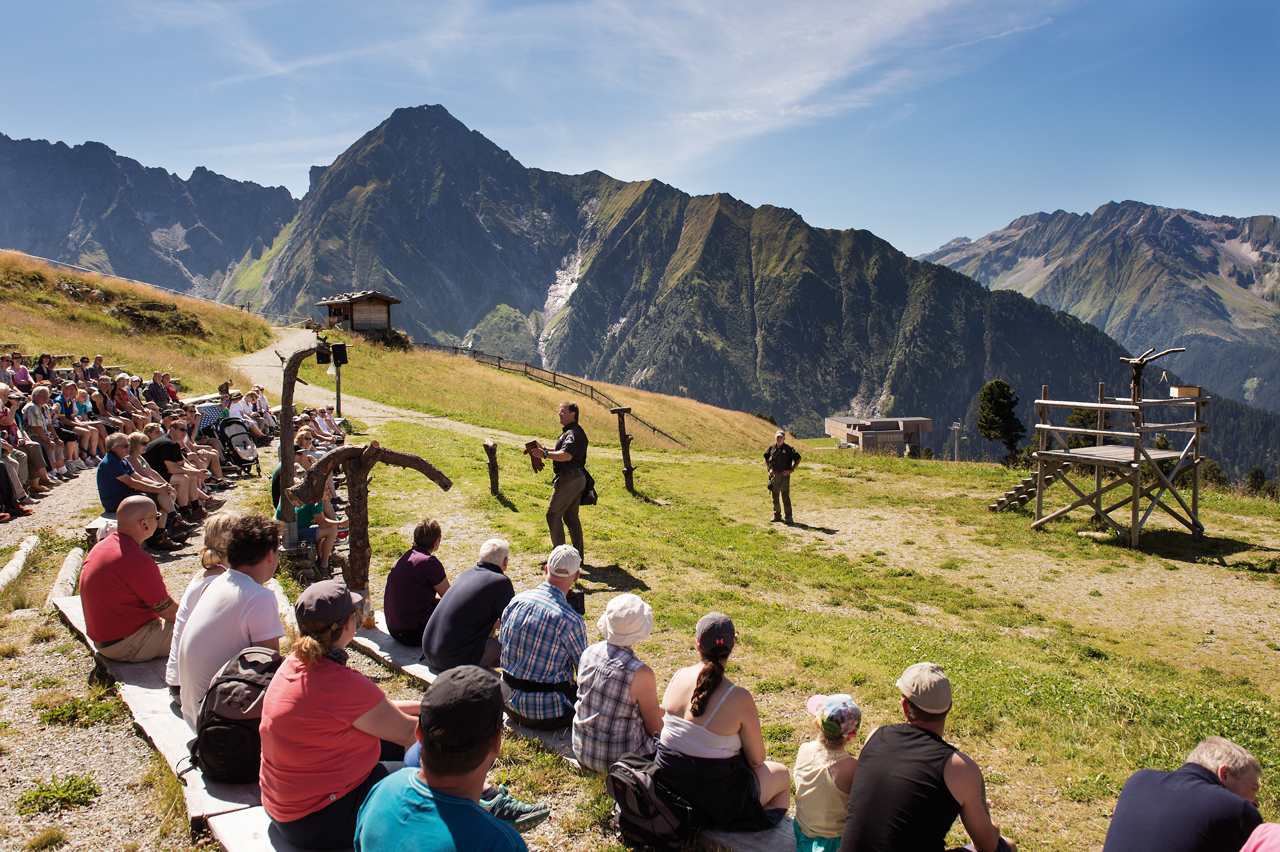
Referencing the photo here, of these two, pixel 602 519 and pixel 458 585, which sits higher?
pixel 458 585

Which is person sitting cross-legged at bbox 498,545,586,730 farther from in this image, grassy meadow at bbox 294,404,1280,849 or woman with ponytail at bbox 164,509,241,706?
woman with ponytail at bbox 164,509,241,706

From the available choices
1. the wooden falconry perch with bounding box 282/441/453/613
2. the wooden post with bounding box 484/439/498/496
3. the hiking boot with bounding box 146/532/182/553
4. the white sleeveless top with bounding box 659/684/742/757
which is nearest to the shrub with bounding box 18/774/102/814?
the wooden falconry perch with bounding box 282/441/453/613

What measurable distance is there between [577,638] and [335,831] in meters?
2.22

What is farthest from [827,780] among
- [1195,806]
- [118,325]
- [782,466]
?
[118,325]

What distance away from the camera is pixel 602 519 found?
48.1 ft

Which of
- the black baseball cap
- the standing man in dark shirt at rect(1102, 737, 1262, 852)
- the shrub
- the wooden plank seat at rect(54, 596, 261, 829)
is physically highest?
the black baseball cap

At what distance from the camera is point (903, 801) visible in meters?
3.30

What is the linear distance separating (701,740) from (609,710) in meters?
0.81

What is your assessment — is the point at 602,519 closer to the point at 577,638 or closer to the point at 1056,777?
the point at 577,638

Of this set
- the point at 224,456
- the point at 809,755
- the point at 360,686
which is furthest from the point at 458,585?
the point at 224,456

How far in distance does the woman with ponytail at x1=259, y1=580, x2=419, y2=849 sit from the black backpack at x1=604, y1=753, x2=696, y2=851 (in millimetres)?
1378

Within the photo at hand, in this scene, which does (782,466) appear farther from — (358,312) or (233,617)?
(358,312)

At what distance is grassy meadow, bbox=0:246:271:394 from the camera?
26.7 m

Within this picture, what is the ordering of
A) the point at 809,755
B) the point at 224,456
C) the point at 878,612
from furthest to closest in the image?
the point at 224,456 → the point at 878,612 → the point at 809,755
